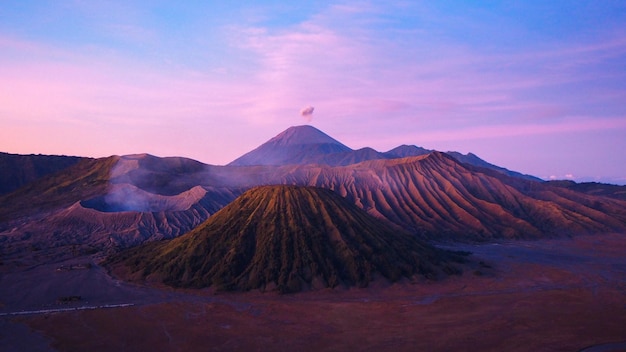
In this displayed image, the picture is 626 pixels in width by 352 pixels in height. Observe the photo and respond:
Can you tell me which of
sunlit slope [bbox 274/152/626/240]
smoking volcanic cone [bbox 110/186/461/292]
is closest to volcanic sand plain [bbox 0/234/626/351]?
smoking volcanic cone [bbox 110/186/461/292]

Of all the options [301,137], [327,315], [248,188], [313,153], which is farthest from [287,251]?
[301,137]

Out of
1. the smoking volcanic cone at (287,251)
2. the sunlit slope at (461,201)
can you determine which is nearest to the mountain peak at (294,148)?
the sunlit slope at (461,201)

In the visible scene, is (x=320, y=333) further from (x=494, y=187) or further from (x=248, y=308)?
(x=494, y=187)

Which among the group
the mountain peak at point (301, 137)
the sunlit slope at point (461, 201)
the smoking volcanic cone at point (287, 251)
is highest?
the mountain peak at point (301, 137)

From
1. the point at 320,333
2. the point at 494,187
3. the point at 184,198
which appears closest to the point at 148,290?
the point at 320,333

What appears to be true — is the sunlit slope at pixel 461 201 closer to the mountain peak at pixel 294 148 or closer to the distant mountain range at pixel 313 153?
the distant mountain range at pixel 313 153
